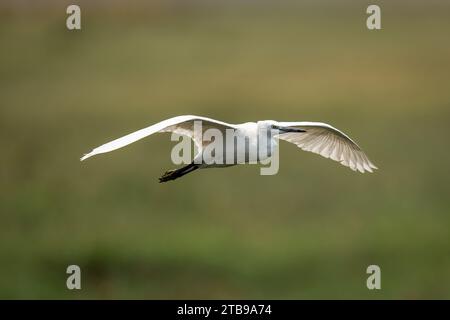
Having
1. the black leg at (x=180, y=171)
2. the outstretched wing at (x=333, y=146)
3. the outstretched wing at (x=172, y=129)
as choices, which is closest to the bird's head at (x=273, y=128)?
the outstretched wing at (x=172, y=129)

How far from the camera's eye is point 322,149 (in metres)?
9.21

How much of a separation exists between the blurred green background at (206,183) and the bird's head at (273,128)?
158 inches

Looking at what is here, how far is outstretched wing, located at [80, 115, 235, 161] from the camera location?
21.7ft

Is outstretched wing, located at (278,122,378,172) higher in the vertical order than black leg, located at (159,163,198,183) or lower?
higher

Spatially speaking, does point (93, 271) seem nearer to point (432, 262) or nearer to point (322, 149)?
point (432, 262)

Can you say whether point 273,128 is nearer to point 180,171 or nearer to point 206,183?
point 180,171

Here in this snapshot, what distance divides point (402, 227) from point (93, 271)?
339cm

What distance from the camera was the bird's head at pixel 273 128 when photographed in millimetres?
8047

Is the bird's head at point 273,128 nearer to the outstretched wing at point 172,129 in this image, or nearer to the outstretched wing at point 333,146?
the outstretched wing at point 172,129

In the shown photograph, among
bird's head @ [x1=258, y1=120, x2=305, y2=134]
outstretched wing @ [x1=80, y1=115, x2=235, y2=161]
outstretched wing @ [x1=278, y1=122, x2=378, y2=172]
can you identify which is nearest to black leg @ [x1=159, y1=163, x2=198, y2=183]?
outstretched wing @ [x1=80, y1=115, x2=235, y2=161]

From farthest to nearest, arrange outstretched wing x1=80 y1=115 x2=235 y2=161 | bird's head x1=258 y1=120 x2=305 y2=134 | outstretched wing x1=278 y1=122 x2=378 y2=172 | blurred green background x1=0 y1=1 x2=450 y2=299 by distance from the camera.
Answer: blurred green background x1=0 y1=1 x2=450 y2=299, outstretched wing x1=278 y1=122 x2=378 y2=172, bird's head x1=258 y1=120 x2=305 y2=134, outstretched wing x1=80 y1=115 x2=235 y2=161

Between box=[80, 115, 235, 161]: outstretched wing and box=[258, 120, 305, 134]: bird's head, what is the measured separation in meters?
0.26

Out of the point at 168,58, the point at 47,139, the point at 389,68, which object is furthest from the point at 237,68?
the point at 47,139

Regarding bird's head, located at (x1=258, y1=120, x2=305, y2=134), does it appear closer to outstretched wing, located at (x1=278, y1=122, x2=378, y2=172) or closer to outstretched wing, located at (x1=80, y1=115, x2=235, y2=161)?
outstretched wing, located at (x1=80, y1=115, x2=235, y2=161)
